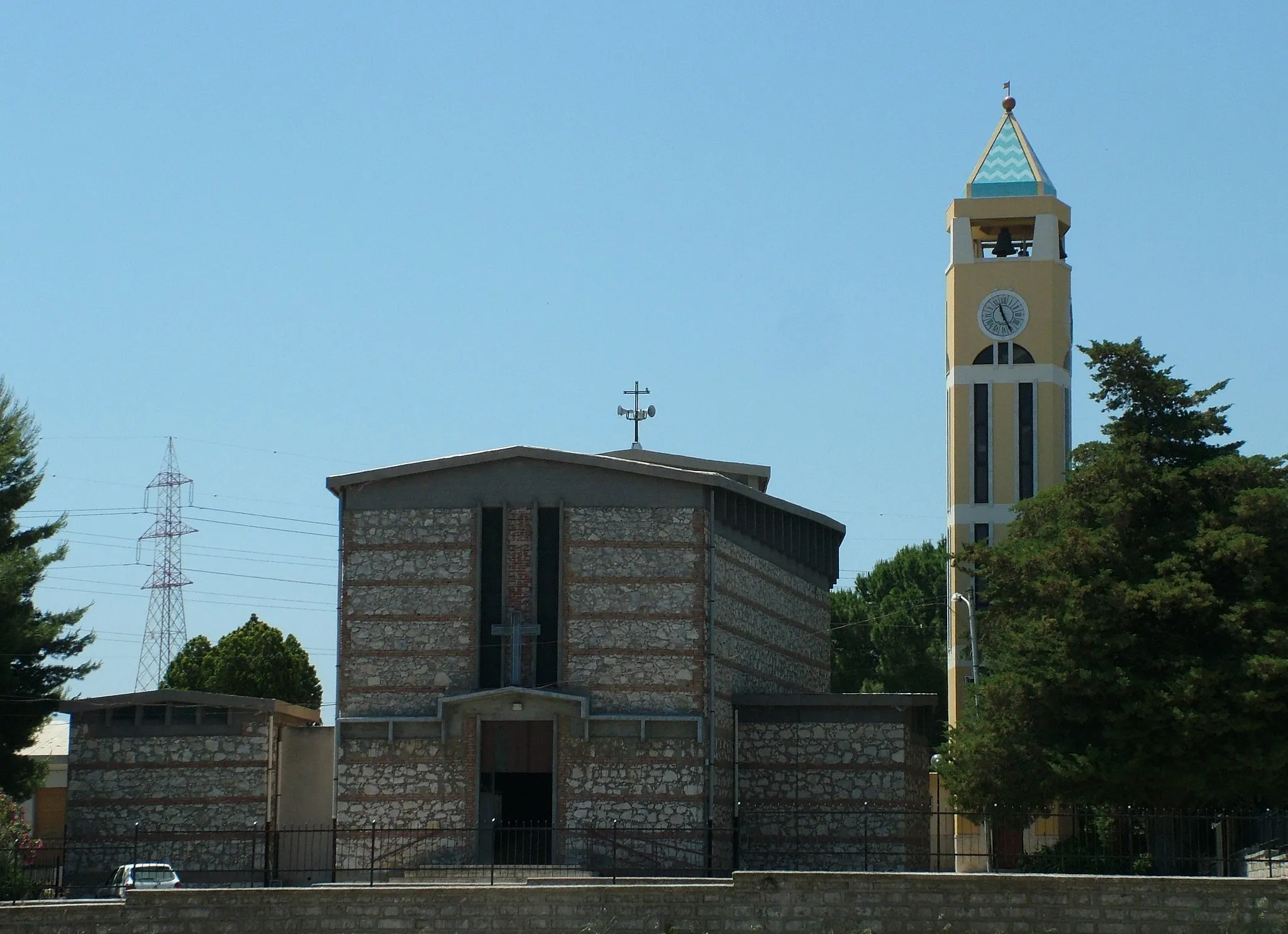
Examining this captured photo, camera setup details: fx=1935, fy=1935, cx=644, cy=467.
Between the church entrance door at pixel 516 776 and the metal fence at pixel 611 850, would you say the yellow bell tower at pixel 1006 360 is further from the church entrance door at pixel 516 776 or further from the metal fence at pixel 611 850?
the church entrance door at pixel 516 776

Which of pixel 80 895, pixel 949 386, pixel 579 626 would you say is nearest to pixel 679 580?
pixel 579 626

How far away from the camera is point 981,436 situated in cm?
6241

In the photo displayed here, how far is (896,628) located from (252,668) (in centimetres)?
2386

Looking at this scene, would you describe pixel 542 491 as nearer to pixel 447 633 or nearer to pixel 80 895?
pixel 447 633

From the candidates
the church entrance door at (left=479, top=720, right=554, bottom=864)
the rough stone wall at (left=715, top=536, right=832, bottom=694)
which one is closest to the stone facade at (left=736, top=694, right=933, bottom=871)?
the rough stone wall at (left=715, top=536, right=832, bottom=694)

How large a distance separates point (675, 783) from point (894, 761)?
195 inches

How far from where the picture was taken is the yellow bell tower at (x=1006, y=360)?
203 ft

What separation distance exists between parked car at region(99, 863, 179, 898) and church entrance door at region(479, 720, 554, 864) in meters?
5.91

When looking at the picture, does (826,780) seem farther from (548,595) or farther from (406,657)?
(406,657)

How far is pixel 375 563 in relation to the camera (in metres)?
38.8

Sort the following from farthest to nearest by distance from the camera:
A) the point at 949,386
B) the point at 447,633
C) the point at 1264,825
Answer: the point at 949,386, the point at 447,633, the point at 1264,825

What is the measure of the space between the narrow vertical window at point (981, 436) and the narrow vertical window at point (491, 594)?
89.1 ft

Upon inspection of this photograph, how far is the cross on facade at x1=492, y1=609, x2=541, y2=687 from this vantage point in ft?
124

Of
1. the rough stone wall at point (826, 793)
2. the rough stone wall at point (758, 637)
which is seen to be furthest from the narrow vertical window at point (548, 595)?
A: the rough stone wall at point (826, 793)
